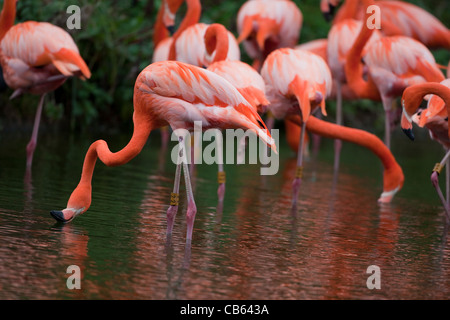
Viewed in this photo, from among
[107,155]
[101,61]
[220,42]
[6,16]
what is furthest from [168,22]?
[107,155]

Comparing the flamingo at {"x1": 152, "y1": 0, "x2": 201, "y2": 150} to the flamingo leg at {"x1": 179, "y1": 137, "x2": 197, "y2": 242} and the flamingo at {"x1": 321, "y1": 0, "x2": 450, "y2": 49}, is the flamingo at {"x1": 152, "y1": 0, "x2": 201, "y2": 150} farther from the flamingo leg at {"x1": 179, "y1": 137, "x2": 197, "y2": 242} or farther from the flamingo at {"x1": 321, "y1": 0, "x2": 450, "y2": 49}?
the flamingo leg at {"x1": 179, "y1": 137, "x2": 197, "y2": 242}

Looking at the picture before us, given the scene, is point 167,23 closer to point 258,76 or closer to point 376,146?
point 258,76

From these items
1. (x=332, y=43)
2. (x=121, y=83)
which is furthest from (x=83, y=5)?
(x=332, y=43)

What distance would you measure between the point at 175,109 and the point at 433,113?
6.89 ft

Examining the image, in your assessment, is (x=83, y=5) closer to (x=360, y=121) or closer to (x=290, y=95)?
(x=290, y=95)

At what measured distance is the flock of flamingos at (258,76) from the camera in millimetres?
4867

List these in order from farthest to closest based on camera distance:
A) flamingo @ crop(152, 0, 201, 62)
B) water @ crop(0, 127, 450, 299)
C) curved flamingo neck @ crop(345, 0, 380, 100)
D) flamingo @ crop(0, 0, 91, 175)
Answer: flamingo @ crop(152, 0, 201, 62) → curved flamingo neck @ crop(345, 0, 380, 100) → flamingo @ crop(0, 0, 91, 175) → water @ crop(0, 127, 450, 299)

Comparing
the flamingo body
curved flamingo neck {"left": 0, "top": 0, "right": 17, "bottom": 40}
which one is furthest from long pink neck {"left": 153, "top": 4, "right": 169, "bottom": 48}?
the flamingo body

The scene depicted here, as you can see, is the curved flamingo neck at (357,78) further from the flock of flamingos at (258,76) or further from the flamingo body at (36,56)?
the flamingo body at (36,56)

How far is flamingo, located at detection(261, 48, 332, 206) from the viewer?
634 cm

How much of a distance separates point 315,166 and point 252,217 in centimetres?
393

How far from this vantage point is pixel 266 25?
9477mm

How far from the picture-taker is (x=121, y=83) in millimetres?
11430

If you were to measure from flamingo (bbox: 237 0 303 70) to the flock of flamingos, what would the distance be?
1cm
